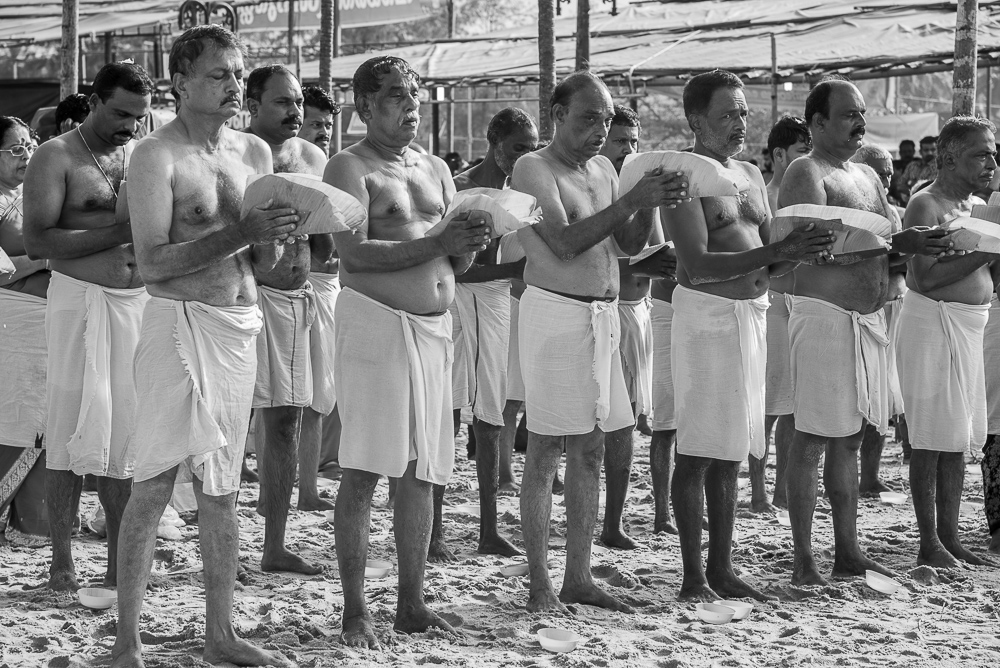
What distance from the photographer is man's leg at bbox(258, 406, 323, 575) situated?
5660 millimetres

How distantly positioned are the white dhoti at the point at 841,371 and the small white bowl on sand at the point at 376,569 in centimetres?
209

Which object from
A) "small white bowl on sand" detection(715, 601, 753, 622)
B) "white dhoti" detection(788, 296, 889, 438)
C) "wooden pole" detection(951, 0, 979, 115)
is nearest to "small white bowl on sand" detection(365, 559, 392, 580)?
"small white bowl on sand" detection(715, 601, 753, 622)

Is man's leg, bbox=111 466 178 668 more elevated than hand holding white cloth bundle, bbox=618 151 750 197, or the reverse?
hand holding white cloth bundle, bbox=618 151 750 197

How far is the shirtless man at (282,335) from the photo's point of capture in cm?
572

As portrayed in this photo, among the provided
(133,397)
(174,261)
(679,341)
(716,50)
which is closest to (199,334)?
(174,261)

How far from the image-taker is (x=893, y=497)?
25.1 feet

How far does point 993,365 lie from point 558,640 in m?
3.52

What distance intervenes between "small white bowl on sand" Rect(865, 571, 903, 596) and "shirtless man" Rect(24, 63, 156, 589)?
3.42m

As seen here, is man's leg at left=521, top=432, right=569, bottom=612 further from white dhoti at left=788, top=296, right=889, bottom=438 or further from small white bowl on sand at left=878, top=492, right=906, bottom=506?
small white bowl on sand at left=878, top=492, right=906, bottom=506

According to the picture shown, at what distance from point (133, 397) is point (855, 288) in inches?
132

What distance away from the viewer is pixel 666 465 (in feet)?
22.4

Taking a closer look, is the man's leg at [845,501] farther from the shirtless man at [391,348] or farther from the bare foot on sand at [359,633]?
the bare foot on sand at [359,633]

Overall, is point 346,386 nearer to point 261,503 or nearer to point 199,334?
point 199,334

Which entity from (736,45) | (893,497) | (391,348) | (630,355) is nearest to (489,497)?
(630,355)
